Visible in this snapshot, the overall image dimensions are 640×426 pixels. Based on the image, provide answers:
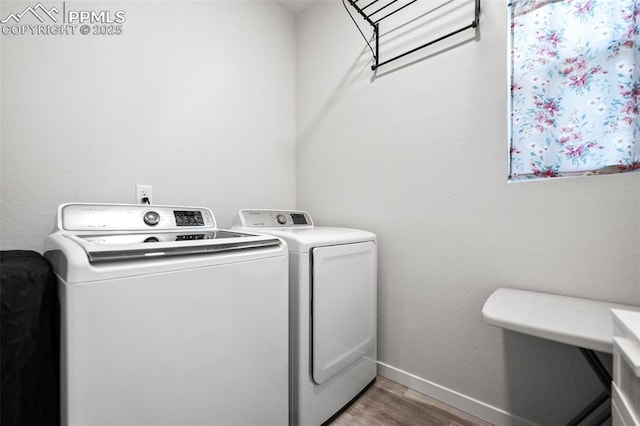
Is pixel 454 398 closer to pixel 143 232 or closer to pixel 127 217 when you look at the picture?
pixel 143 232

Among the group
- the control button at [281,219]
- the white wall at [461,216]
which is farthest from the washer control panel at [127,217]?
the white wall at [461,216]

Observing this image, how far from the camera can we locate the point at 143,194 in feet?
4.85

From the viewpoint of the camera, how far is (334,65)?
6.66 feet

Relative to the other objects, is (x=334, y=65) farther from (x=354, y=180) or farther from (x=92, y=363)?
(x=92, y=363)

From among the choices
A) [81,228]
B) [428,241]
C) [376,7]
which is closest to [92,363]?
[81,228]

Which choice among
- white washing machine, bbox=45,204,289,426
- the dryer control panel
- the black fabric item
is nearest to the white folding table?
white washing machine, bbox=45,204,289,426

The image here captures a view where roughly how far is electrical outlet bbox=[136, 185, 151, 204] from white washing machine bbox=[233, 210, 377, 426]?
1.59 ft

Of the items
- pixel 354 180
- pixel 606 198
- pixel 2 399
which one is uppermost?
pixel 354 180

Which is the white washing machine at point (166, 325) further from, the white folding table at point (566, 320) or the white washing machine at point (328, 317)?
the white folding table at point (566, 320)

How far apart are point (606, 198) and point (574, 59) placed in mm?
620

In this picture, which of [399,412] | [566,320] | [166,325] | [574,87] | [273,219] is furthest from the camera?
[273,219]

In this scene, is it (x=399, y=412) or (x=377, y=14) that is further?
(x=377, y=14)

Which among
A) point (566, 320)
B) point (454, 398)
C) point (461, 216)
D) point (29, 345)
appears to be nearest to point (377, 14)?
point (461, 216)

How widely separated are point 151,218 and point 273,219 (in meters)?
0.68
